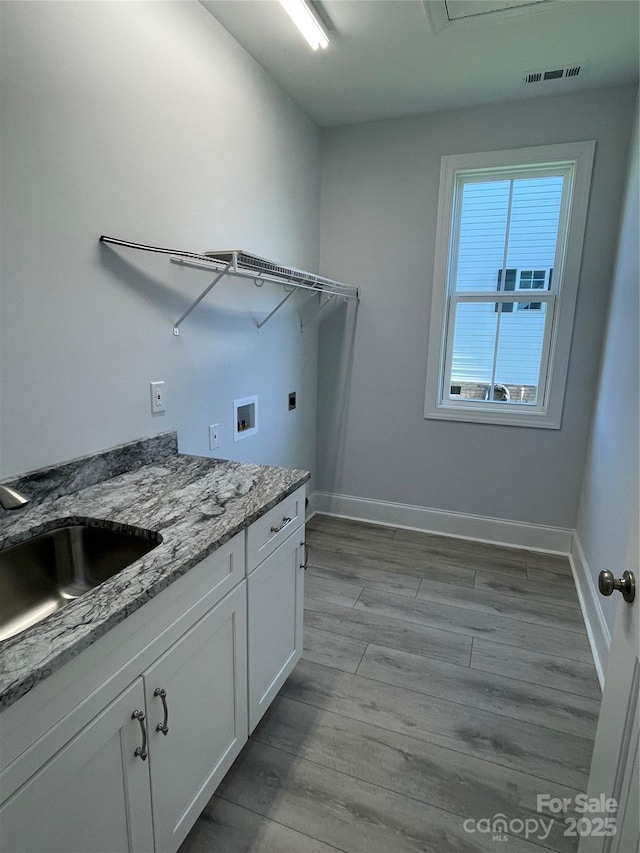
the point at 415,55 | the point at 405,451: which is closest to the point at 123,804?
the point at 405,451

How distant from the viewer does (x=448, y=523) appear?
→ 329 centimetres

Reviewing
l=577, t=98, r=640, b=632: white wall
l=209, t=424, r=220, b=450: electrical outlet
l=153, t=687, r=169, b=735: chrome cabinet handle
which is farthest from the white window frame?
l=153, t=687, r=169, b=735: chrome cabinet handle

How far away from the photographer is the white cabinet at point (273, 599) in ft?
4.76

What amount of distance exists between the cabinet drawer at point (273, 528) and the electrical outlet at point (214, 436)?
0.67 m

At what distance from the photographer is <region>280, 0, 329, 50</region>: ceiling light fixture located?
1.70m

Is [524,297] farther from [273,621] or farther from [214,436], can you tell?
[273,621]

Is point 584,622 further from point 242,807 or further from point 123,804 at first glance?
point 123,804

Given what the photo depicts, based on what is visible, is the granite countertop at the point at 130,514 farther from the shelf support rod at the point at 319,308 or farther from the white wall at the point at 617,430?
the shelf support rod at the point at 319,308

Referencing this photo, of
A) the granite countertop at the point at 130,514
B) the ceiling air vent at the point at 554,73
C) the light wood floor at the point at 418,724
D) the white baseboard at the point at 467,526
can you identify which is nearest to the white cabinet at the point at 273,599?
A: the granite countertop at the point at 130,514

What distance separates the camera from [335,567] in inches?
112

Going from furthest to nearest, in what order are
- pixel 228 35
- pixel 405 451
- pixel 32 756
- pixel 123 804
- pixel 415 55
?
pixel 405 451, pixel 415 55, pixel 228 35, pixel 123 804, pixel 32 756

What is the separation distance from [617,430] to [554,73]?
6.28ft

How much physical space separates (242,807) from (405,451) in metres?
2.33

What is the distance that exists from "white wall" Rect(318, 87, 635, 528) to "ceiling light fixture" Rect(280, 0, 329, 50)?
3.84 ft
